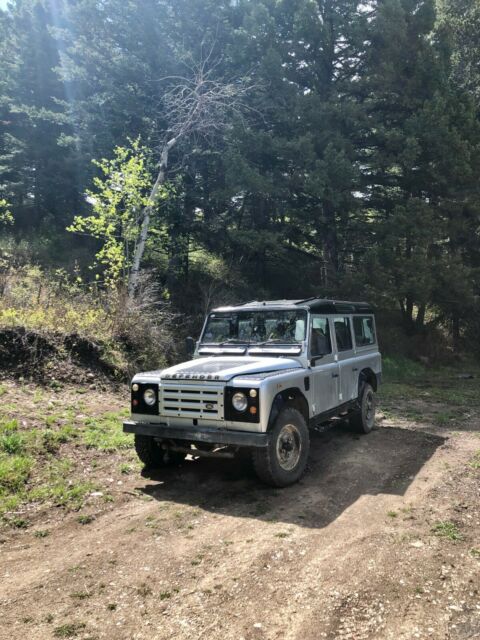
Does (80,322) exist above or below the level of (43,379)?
above

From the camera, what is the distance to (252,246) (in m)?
16.9

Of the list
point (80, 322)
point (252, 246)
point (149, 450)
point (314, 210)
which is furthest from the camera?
point (314, 210)

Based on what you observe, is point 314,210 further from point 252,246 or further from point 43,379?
point 43,379

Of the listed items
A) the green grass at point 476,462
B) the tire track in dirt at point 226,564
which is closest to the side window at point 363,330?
the green grass at point 476,462

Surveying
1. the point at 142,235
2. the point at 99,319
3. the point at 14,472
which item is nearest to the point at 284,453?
the point at 14,472

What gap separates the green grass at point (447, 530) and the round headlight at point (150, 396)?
333 centimetres

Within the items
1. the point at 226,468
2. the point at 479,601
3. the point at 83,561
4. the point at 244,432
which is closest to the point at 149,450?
the point at 226,468

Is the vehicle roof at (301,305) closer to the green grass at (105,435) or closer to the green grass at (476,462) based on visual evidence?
the green grass at (105,435)

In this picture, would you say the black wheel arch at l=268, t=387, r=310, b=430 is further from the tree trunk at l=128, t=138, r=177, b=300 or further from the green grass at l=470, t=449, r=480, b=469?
the tree trunk at l=128, t=138, r=177, b=300

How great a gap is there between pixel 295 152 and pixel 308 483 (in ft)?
46.4

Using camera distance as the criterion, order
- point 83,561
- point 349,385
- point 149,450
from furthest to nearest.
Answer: point 349,385 < point 149,450 < point 83,561

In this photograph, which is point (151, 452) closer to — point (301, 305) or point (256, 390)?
point (256, 390)

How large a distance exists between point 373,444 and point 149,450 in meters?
3.81

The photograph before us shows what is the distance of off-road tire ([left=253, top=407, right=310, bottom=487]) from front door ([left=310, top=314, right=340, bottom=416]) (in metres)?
0.61
